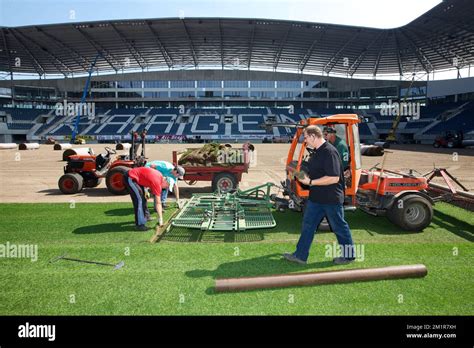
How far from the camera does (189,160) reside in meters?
10.0

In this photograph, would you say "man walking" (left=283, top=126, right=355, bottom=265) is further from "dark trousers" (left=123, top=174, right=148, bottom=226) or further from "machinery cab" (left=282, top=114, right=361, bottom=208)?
"dark trousers" (left=123, top=174, right=148, bottom=226)

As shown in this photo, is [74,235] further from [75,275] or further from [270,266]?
[270,266]

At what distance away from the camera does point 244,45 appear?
49.9 metres

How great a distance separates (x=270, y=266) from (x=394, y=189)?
3.57 meters

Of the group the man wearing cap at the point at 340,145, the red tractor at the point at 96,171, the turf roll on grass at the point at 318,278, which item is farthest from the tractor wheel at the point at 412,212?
the red tractor at the point at 96,171

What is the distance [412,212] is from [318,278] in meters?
3.62

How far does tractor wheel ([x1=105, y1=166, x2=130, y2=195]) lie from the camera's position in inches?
394

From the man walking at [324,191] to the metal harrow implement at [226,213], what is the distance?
4.95 ft

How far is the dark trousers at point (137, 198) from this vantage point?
20.7 feet

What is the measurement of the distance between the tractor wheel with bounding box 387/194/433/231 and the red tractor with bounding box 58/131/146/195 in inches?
299

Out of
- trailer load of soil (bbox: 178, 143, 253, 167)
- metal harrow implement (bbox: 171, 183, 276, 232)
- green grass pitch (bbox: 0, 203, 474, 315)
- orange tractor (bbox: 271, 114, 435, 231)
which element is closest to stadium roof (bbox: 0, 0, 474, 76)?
trailer load of soil (bbox: 178, 143, 253, 167)

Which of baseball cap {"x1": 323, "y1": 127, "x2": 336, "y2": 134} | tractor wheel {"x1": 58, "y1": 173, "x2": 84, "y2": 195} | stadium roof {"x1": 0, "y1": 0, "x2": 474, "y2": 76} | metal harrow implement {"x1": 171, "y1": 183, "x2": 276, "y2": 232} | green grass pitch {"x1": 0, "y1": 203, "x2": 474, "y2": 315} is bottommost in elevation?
green grass pitch {"x1": 0, "y1": 203, "x2": 474, "y2": 315}
